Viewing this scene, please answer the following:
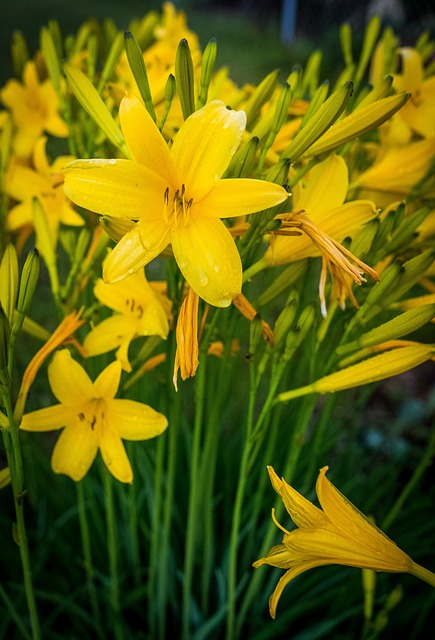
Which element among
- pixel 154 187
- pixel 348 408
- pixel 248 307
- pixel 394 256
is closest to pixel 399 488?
pixel 348 408

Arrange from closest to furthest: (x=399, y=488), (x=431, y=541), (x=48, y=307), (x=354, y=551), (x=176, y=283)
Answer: (x=354, y=551), (x=176, y=283), (x=431, y=541), (x=399, y=488), (x=48, y=307)

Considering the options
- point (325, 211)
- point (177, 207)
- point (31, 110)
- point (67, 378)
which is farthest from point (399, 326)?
point (31, 110)

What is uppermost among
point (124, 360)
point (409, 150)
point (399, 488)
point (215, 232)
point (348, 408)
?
point (409, 150)

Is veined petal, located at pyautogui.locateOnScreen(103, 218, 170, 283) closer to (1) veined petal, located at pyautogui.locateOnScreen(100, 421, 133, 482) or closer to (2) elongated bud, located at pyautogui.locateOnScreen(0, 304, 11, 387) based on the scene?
(2) elongated bud, located at pyautogui.locateOnScreen(0, 304, 11, 387)

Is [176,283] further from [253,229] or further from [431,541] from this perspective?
[431,541]

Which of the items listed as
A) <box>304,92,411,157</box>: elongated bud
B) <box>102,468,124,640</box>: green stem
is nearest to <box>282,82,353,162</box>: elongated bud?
<box>304,92,411,157</box>: elongated bud

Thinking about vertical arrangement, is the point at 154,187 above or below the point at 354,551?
above
